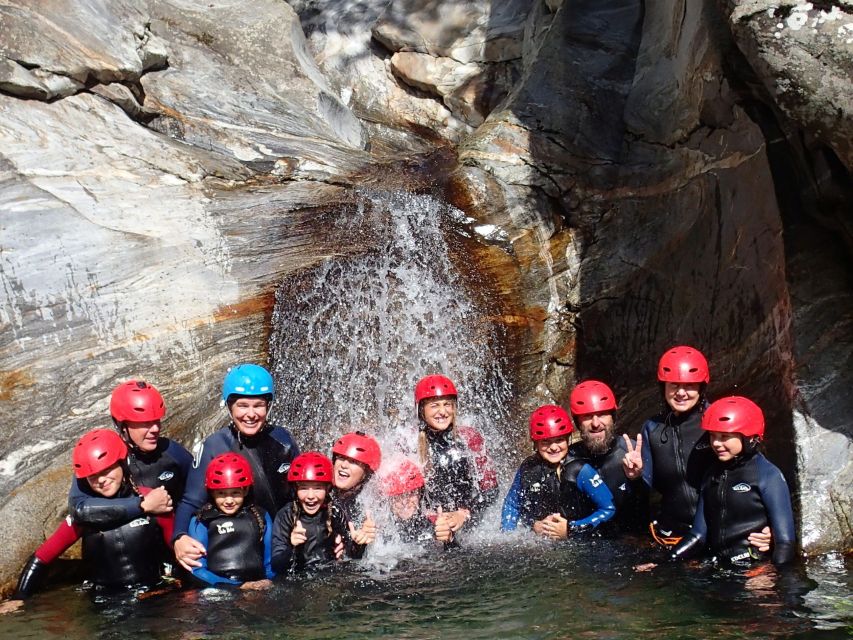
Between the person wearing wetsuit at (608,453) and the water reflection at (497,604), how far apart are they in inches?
14.7

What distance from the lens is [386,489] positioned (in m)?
6.67

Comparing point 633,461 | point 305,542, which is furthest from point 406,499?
point 633,461

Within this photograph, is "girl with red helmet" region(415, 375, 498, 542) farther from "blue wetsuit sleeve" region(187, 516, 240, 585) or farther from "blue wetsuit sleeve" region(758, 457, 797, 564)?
"blue wetsuit sleeve" region(758, 457, 797, 564)

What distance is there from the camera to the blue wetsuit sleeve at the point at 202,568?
19.9 ft

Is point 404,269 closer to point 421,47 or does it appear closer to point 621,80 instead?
point 621,80

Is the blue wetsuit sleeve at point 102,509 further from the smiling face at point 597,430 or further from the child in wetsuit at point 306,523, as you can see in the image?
the smiling face at point 597,430

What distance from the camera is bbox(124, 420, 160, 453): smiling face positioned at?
6.45 metres

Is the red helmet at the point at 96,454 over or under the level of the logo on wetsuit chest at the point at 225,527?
over

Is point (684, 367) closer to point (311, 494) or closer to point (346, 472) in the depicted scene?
point (346, 472)

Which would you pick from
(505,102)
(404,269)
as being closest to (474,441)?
(404,269)

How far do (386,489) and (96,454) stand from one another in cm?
191

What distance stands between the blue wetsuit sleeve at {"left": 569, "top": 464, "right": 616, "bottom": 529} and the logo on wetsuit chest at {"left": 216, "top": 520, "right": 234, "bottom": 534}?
7.54 ft

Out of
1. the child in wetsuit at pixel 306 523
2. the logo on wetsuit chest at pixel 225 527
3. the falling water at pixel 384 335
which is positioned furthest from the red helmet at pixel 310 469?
the falling water at pixel 384 335

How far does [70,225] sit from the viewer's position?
748cm
